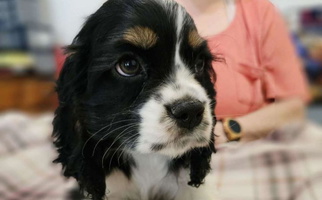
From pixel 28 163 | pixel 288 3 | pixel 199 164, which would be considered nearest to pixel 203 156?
pixel 199 164

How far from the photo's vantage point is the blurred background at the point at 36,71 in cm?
105

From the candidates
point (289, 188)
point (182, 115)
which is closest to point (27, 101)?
point (289, 188)

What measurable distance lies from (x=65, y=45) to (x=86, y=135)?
6.4 inches

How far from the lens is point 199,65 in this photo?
26.9 inches

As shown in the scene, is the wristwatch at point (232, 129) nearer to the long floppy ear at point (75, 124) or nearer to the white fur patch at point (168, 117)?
the white fur patch at point (168, 117)

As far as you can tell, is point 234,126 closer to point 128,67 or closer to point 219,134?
point 219,134

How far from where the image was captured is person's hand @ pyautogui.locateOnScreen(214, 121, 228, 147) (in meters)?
0.64

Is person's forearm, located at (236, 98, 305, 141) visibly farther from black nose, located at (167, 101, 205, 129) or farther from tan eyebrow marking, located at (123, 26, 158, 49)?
tan eyebrow marking, located at (123, 26, 158, 49)

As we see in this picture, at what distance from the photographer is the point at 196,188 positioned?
32.0 inches

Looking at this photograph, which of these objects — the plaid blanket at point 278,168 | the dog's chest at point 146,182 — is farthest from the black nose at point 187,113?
the plaid blanket at point 278,168

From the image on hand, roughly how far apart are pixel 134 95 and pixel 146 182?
24 centimetres

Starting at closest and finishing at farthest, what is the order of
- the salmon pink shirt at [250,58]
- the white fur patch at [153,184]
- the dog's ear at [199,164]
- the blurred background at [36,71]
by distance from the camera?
the salmon pink shirt at [250,58]
the dog's ear at [199,164]
the white fur patch at [153,184]
the blurred background at [36,71]

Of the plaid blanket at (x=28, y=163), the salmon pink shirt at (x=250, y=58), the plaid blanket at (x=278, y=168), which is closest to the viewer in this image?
the salmon pink shirt at (x=250, y=58)

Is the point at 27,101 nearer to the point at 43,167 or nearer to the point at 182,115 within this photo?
the point at 43,167
